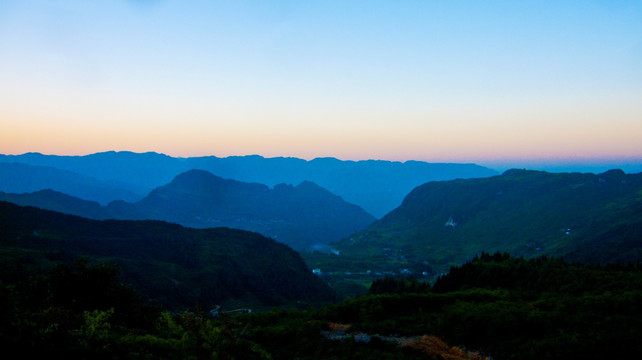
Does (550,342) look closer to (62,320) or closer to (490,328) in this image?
(490,328)

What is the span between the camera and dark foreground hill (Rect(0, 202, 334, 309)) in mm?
127812

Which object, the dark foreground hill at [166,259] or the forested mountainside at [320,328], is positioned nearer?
the forested mountainside at [320,328]

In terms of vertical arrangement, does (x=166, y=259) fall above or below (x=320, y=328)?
below

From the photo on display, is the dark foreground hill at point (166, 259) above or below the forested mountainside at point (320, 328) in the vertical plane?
below

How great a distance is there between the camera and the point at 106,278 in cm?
2695

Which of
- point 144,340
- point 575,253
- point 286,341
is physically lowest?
point 575,253

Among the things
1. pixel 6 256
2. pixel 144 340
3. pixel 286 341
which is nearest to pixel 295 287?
pixel 6 256

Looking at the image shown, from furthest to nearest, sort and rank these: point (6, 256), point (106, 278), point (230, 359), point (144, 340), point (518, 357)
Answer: point (6, 256) < point (106, 278) < point (518, 357) < point (144, 340) < point (230, 359)

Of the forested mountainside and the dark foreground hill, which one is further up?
the forested mountainside

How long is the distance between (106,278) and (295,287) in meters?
148

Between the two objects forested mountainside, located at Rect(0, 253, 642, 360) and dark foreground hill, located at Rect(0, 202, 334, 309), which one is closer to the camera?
forested mountainside, located at Rect(0, 253, 642, 360)

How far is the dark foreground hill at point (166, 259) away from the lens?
127812mm

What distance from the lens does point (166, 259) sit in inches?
6462

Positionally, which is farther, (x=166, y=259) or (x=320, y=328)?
(x=166, y=259)
